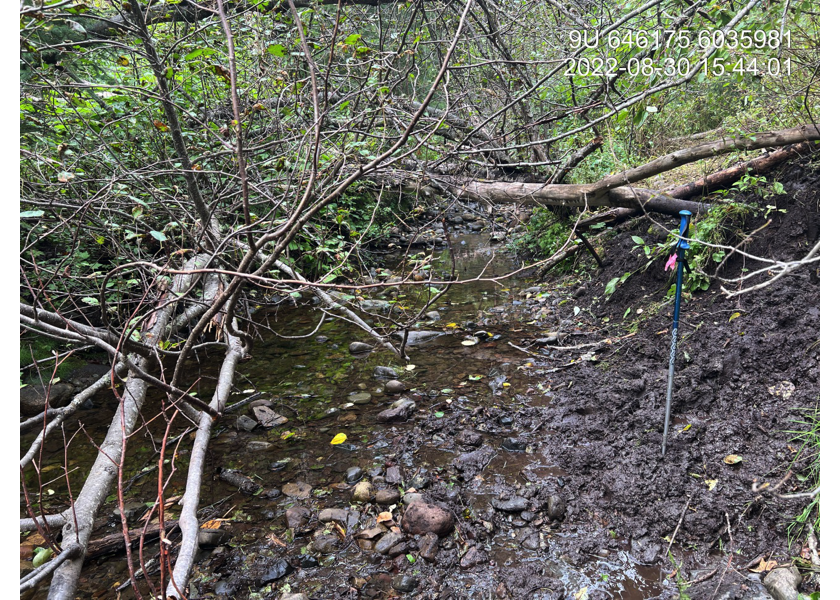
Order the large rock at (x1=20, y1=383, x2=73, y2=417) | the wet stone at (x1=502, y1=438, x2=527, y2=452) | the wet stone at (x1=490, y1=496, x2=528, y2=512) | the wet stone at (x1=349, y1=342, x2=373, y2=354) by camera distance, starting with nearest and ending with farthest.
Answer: the wet stone at (x1=490, y1=496, x2=528, y2=512) → the wet stone at (x1=502, y1=438, x2=527, y2=452) → the large rock at (x1=20, y1=383, x2=73, y2=417) → the wet stone at (x1=349, y1=342, x2=373, y2=354)

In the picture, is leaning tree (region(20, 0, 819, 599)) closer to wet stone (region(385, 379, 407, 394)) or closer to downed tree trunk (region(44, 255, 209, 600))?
downed tree trunk (region(44, 255, 209, 600))

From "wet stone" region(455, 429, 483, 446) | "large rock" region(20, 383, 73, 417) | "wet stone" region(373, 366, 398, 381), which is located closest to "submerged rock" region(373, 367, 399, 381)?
"wet stone" region(373, 366, 398, 381)

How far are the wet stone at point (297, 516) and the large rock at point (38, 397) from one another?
2426 mm

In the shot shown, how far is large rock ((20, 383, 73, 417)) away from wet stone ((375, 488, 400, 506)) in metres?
2.88

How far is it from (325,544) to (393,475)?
0.61 metres

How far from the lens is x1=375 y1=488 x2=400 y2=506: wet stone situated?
2.79 m

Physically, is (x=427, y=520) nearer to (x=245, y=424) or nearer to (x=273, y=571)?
(x=273, y=571)

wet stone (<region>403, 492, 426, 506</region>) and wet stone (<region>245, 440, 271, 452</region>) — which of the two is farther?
wet stone (<region>245, 440, 271, 452</region>)

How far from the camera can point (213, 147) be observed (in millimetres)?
4461

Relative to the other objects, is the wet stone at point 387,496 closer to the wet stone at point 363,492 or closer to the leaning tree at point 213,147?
the wet stone at point 363,492

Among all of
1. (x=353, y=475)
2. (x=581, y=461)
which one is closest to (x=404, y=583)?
(x=353, y=475)

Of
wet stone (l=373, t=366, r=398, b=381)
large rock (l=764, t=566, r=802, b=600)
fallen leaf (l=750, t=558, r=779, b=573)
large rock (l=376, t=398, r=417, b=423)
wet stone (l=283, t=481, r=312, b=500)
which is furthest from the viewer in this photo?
wet stone (l=373, t=366, r=398, b=381)

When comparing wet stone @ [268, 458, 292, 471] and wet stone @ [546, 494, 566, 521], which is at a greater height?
wet stone @ [546, 494, 566, 521]

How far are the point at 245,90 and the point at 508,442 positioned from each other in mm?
3459
